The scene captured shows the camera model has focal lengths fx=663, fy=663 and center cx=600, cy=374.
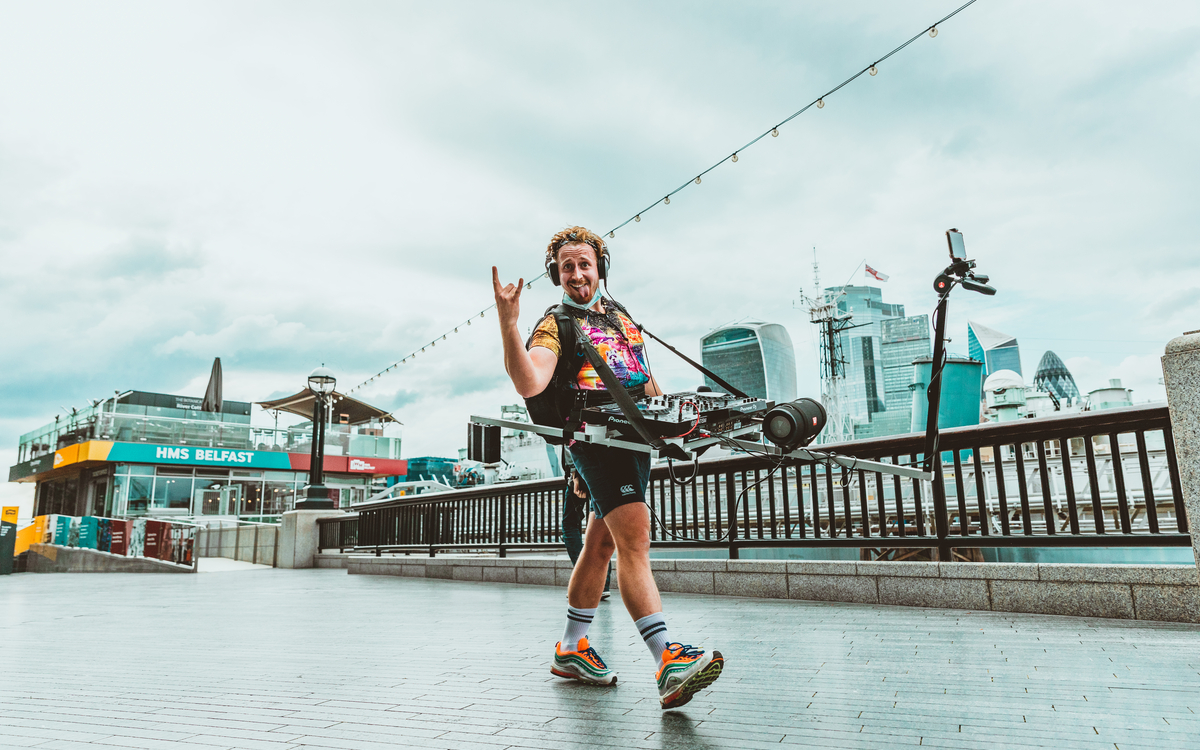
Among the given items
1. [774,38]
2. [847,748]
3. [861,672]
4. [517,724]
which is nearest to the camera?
[847,748]

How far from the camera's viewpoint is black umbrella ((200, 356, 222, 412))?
31.5 metres

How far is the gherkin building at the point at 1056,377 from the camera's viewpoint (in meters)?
126

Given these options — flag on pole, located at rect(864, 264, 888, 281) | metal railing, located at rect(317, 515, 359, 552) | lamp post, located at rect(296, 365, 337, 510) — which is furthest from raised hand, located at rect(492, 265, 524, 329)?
flag on pole, located at rect(864, 264, 888, 281)

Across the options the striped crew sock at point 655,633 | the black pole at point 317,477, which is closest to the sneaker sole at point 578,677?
the striped crew sock at point 655,633

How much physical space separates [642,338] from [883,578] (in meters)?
3.25

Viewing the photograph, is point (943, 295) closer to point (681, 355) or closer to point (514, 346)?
point (681, 355)

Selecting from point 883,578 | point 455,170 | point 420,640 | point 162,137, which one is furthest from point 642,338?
point 162,137

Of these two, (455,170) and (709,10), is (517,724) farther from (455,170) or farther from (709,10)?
(455,170)

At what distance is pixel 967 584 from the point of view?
438 cm

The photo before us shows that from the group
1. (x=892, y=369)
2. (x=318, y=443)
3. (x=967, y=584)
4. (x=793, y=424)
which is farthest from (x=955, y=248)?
(x=892, y=369)

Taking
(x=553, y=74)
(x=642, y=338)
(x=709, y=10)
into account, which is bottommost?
(x=642, y=338)

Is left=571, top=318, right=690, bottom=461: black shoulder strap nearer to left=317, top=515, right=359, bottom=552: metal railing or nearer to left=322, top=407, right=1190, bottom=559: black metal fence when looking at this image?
left=322, top=407, right=1190, bottom=559: black metal fence

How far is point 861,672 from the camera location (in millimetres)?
2639

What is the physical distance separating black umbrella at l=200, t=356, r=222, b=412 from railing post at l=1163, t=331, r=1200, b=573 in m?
35.5
